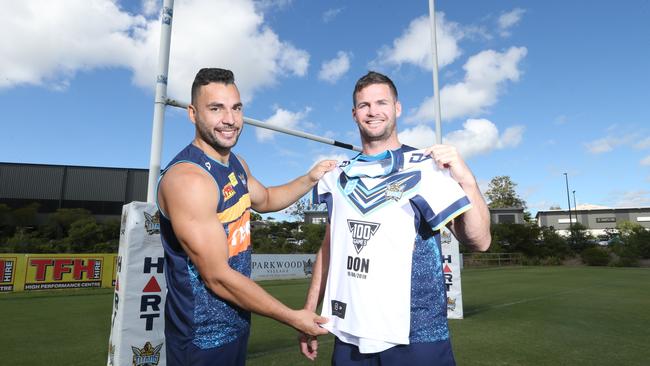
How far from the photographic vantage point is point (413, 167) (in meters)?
2.17

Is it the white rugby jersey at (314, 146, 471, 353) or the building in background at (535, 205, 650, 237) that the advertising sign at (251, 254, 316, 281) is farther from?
the building in background at (535, 205, 650, 237)

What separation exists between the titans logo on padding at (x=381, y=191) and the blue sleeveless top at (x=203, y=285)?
2.35 feet

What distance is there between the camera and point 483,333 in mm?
7344

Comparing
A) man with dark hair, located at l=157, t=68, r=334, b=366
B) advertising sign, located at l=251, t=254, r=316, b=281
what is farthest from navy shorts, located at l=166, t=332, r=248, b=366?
advertising sign, located at l=251, t=254, r=316, b=281

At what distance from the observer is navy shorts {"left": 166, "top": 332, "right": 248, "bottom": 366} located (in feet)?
7.41

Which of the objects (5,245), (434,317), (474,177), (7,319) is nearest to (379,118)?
(474,177)

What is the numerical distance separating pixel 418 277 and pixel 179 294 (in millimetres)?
1356

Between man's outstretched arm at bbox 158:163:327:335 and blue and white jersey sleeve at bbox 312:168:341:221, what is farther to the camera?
blue and white jersey sleeve at bbox 312:168:341:221

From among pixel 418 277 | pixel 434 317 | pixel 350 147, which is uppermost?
pixel 350 147

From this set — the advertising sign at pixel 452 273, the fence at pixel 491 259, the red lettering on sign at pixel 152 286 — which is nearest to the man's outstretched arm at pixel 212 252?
the red lettering on sign at pixel 152 286

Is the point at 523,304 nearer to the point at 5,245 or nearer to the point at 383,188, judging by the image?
the point at 383,188

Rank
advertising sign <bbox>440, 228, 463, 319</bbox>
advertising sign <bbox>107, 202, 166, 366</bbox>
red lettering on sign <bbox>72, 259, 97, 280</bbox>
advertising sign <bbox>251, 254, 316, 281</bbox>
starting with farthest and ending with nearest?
advertising sign <bbox>251, 254, 316, 281</bbox>, red lettering on sign <bbox>72, 259, 97, 280</bbox>, advertising sign <bbox>440, 228, 463, 319</bbox>, advertising sign <bbox>107, 202, 166, 366</bbox>

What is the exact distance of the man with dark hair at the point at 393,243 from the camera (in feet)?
6.48

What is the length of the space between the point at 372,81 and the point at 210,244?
1265 mm
